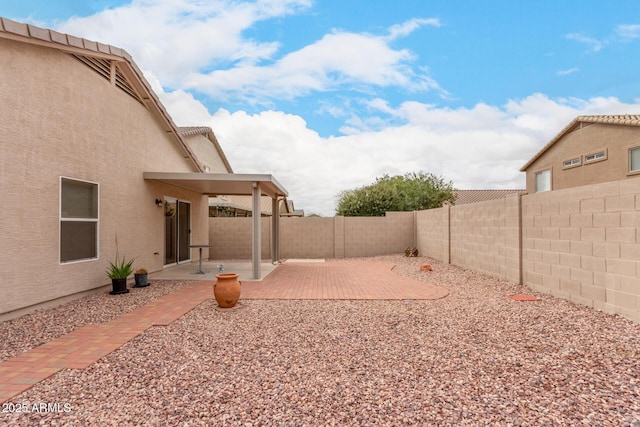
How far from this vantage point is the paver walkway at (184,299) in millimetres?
3906

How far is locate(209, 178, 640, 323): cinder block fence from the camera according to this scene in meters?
5.28

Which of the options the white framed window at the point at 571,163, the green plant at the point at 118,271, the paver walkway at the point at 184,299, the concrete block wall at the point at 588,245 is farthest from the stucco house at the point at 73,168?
the white framed window at the point at 571,163

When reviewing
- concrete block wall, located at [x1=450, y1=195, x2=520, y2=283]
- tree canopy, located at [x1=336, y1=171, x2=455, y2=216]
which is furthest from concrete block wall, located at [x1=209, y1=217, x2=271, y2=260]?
concrete block wall, located at [x1=450, y1=195, x2=520, y2=283]

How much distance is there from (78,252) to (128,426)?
573cm

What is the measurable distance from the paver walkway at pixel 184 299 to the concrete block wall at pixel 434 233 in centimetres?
235

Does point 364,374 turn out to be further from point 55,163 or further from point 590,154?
point 590,154

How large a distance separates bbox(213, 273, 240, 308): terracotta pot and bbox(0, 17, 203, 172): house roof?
5.11 m

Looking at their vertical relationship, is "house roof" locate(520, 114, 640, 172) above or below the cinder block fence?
above

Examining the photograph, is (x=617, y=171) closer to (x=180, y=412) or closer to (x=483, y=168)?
Answer: (x=180, y=412)

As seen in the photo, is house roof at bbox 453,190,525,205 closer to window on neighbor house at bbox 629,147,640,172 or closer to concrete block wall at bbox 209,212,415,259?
window on neighbor house at bbox 629,147,640,172

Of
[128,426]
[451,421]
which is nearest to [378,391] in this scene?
[451,421]

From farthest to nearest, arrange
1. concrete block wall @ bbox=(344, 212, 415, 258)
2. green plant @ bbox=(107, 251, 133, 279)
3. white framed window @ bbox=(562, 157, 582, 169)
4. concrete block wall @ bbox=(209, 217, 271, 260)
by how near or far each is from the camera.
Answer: white framed window @ bbox=(562, 157, 582, 169), concrete block wall @ bbox=(344, 212, 415, 258), concrete block wall @ bbox=(209, 217, 271, 260), green plant @ bbox=(107, 251, 133, 279)

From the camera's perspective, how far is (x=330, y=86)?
40.4ft

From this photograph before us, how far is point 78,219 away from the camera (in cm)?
712
